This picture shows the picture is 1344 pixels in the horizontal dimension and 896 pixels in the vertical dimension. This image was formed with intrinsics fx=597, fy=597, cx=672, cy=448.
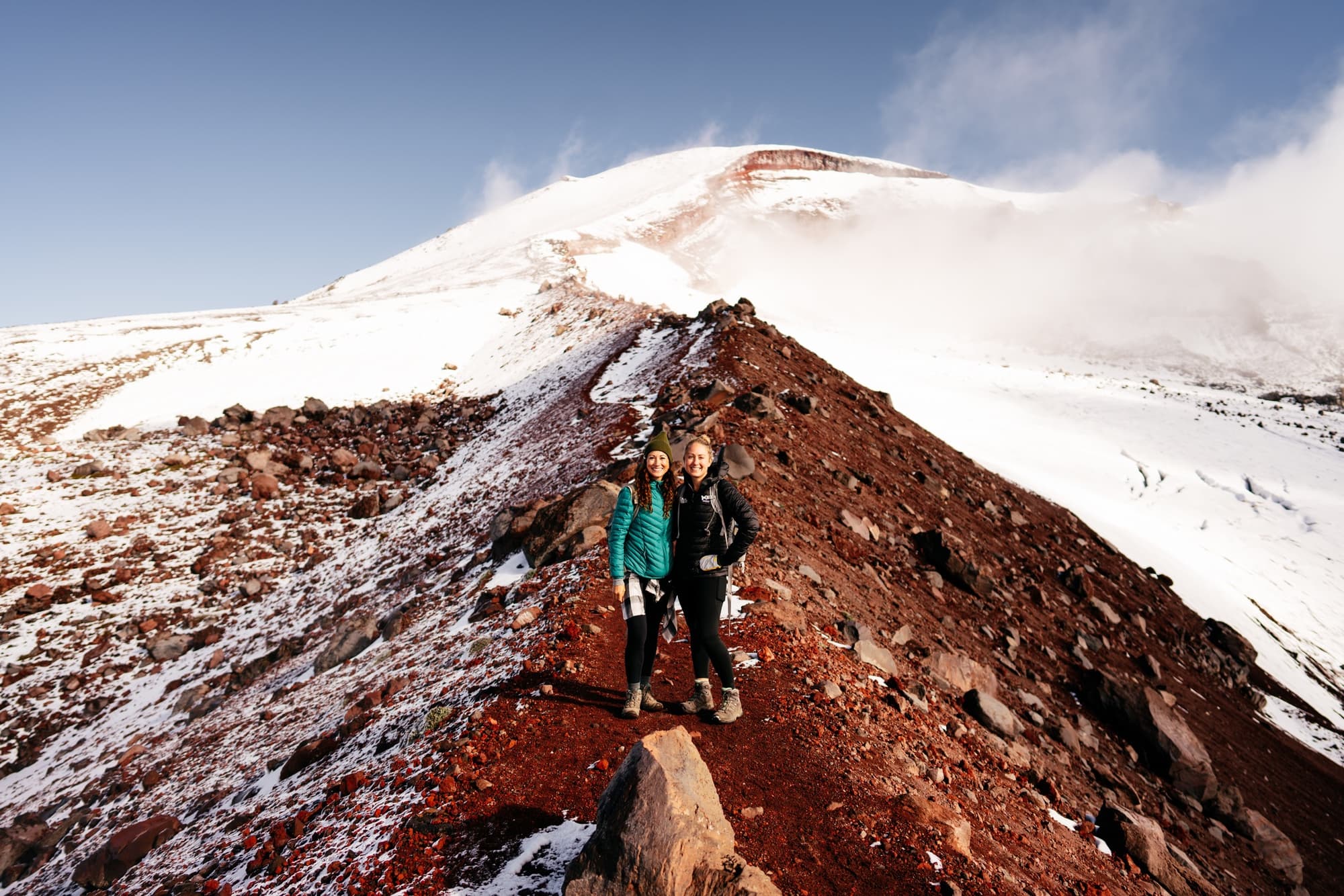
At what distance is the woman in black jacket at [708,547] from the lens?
5613 mm

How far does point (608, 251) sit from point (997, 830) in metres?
56.7

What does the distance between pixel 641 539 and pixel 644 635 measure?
0.96 m

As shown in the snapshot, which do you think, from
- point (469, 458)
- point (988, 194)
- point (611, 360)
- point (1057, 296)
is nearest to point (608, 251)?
point (611, 360)

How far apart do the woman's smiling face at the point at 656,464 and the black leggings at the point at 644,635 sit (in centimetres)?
102

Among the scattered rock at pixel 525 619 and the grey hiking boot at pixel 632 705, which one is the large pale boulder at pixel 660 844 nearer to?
the grey hiking boot at pixel 632 705

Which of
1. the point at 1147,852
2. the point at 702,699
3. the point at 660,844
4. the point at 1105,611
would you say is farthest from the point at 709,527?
the point at 1105,611

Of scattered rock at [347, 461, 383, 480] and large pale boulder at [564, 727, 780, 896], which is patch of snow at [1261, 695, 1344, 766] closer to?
large pale boulder at [564, 727, 780, 896]

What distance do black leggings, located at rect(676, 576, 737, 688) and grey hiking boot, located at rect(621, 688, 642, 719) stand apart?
751mm

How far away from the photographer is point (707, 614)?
5691mm

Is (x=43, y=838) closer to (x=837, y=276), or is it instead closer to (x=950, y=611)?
(x=950, y=611)

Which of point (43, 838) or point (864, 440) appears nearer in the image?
point (43, 838)

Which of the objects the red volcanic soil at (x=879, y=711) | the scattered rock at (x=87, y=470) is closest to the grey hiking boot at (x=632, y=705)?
the red volcanic soil at (x=879, y=711)

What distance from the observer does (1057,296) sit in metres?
83.2

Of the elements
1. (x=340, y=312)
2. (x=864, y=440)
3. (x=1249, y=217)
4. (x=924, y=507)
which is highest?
(x=1249, y=217)
